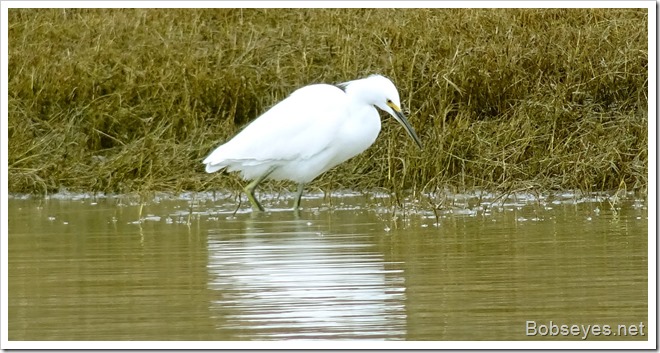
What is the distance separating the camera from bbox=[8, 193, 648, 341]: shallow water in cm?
478

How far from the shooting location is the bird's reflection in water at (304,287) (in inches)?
185

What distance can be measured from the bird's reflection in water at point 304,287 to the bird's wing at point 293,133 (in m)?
1.19

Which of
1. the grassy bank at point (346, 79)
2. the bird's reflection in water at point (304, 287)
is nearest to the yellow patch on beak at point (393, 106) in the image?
the grassy bank at point (346, 79)

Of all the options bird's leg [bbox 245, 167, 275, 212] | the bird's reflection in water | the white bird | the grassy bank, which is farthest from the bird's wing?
the bird's reflection in water

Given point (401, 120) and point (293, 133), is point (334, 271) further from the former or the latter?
point (401, 120)

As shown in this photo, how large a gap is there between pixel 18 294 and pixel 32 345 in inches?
30.4

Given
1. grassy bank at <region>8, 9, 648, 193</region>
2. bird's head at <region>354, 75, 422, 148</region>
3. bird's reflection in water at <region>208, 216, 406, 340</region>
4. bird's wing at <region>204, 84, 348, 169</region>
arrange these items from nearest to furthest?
bird's reflection in water at <region>208, 216, 406, 340</region>
bird's wing at <region>204, 84, 348, 169</region>
bird's head at <region>354, 75, 422, 148</region>
grassy bank at <region>8, 9, 648, 193</region>

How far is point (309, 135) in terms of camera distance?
8102 millimetres

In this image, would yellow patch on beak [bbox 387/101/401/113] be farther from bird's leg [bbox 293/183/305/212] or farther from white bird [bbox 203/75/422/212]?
bird's leg [bbox 293/183/305/212]

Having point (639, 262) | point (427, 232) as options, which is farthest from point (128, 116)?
point (639, 262)

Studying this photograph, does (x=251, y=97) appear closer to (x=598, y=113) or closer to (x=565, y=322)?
(x=598, y=113)

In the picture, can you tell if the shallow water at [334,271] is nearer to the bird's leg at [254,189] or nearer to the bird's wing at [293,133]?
the bird's leg at [254,189]

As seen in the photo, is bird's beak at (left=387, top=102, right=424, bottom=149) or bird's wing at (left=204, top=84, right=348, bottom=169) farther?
bird's beak at (left=387, top=102, right=424, bottom=149)

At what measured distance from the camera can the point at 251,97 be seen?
952 centimetres
